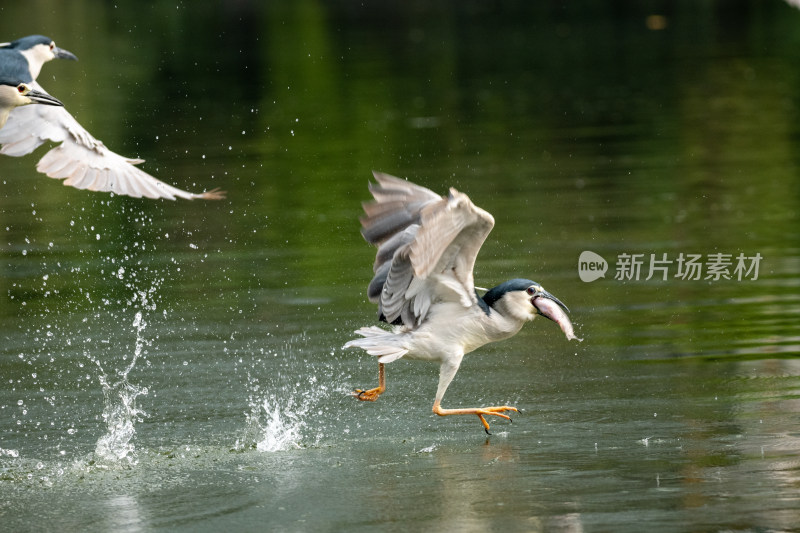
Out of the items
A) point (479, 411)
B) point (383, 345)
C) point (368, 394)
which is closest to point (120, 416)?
point (368, 394)

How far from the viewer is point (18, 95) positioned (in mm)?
8508

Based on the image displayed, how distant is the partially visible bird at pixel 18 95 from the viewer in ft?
27.9

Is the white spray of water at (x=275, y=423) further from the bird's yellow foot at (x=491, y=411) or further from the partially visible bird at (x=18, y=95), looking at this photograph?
the partially visible bird at (x=18, y=95)

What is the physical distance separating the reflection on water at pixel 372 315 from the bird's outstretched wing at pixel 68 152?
1.33 m

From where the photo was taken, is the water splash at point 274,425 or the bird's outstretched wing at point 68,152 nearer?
the water splash at point 274,425

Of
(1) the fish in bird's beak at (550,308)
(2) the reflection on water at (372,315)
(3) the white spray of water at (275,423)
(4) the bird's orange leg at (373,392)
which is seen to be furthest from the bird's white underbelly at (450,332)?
(3) the white spray of water at (275,423)

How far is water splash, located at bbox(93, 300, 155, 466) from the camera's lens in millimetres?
7660

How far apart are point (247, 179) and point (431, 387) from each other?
30.5ft

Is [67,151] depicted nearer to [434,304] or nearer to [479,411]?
[434,304]

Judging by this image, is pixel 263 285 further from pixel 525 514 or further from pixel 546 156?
pixel 546 156

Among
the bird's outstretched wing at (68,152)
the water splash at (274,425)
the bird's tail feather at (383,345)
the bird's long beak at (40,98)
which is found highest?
the bird's long beak at (40,98)

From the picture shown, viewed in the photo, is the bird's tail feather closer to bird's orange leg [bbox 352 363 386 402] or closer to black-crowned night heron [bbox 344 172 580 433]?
black-crowned night heron [bbox 344 172 580 433]

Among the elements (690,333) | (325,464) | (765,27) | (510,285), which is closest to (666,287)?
(690,333)

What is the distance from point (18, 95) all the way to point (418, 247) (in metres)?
3.13
